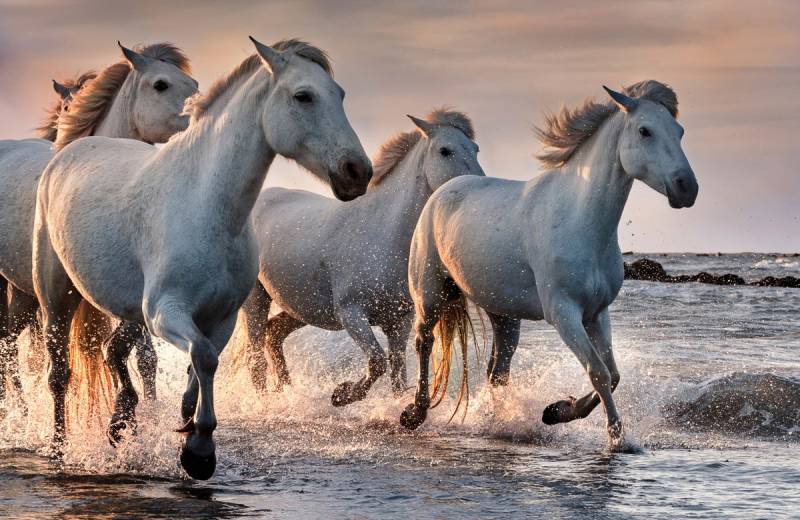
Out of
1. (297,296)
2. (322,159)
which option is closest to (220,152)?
(322,159)

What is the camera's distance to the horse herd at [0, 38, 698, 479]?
5.38 meters

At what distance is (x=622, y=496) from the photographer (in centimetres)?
558

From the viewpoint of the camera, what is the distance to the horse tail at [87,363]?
699 cm

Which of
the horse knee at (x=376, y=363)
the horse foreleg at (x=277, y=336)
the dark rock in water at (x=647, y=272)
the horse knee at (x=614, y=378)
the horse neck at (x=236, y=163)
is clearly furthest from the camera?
the dark rock in water at (x=647, y=272)

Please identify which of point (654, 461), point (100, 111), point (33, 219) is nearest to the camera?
point (654, 461)

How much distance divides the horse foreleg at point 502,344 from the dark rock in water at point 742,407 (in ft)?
4.31

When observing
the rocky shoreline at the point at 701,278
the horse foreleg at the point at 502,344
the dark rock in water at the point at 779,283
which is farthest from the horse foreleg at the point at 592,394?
the dark rock in water at the point at 779,283

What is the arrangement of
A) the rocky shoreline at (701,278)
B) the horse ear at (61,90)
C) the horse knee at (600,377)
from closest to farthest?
1. the horse knee at (600,377)
2. the horse ear at (61,90)
3. the rocky shoreline at (701,278)

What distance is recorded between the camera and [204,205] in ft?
17.9

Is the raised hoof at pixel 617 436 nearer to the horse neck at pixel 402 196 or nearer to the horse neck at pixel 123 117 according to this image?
the horse neck at pixel 402 196

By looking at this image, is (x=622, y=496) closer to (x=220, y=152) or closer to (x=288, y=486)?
(x=288, y=486)

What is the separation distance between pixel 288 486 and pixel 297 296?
4055 millimetres

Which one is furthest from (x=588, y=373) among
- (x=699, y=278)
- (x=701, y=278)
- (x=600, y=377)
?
(x=699, y=278)

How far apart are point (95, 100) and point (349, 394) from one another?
2665 mm
